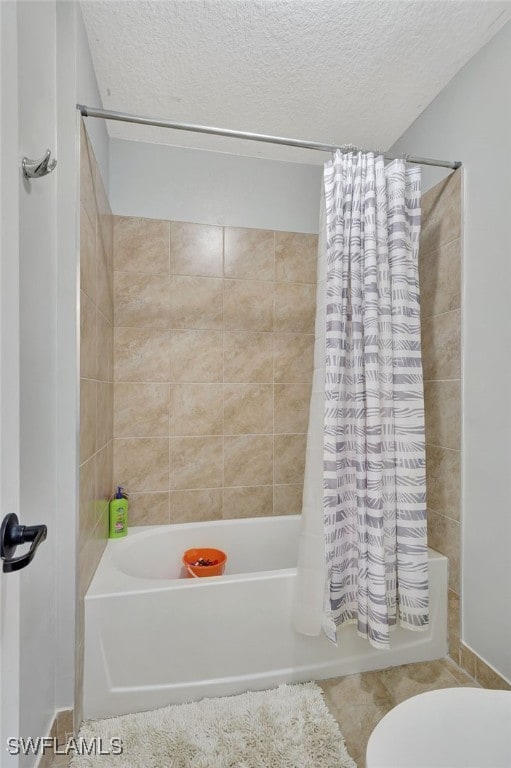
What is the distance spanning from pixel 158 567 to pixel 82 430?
1.03 meters

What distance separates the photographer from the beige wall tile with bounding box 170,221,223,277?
7.24 ft

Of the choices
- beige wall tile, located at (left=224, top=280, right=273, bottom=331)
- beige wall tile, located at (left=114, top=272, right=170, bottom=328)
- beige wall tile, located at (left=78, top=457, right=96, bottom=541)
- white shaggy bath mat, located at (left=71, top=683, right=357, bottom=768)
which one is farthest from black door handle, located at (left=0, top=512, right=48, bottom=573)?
beige wall tile, located at (left=224, top=280, right=273, bottom=331)

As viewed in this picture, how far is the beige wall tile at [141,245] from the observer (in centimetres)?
215

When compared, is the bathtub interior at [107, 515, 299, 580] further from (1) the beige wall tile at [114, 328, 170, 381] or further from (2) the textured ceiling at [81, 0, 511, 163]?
(2) the textured ceiling at [81, 0, 511, 163]

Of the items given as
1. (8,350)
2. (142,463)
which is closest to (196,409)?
(142,463)

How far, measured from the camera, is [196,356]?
2.24 meters

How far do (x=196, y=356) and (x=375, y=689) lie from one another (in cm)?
171

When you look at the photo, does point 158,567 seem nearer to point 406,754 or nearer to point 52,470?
point 52,470

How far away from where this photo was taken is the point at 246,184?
7.55 ft

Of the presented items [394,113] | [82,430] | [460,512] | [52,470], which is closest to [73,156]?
[82,430]

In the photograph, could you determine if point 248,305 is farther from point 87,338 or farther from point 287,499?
point 287,499

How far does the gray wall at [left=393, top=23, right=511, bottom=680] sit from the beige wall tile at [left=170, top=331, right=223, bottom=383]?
49.0 inches

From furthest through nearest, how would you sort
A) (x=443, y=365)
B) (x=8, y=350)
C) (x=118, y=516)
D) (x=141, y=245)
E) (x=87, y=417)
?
(x=141, y=245), (x=118, y=516), (x=443, y=365), (x=87, y=417), (x=8, y=350)

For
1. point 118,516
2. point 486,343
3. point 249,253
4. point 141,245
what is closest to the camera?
point 486,343
